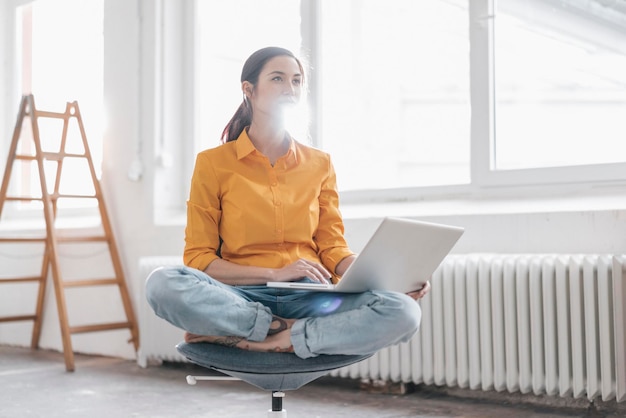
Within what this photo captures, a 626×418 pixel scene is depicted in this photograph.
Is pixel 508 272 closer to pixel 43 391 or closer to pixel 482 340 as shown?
pixel 482 340

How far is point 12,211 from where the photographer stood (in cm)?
503

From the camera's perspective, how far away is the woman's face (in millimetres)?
2037

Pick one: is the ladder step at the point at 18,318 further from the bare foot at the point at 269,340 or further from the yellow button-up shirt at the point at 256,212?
the bare foot at the point at 269,340

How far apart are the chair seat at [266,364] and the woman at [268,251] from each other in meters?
0.02

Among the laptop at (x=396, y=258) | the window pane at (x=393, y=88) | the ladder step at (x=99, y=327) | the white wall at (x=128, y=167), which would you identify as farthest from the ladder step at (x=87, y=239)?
the laptop at (x=396, y=258)

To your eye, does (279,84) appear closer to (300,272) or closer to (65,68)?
(300,272)

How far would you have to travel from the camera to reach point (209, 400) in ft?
9.84

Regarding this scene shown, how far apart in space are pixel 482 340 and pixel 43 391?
5.91ft

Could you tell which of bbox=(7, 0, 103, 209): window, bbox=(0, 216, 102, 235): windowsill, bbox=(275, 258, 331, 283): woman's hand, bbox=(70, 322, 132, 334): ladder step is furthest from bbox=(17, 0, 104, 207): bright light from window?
bbox=(275, 258, 331, 283): woman's hand

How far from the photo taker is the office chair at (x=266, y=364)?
65.7 inches

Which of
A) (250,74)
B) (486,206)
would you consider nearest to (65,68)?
(486,206)

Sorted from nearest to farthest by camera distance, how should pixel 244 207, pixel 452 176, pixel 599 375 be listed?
1. pixel 244 207
2. pixel 599 375
3. pixel 452 176

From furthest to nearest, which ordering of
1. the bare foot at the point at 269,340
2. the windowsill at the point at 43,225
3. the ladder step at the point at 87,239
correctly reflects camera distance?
1. the windowsill at the point at 43,225
2. the ladder step at the point at 87,239
3. the bare foot at the point at 269,340

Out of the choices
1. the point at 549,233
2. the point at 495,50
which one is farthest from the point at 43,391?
the point at 495,50
